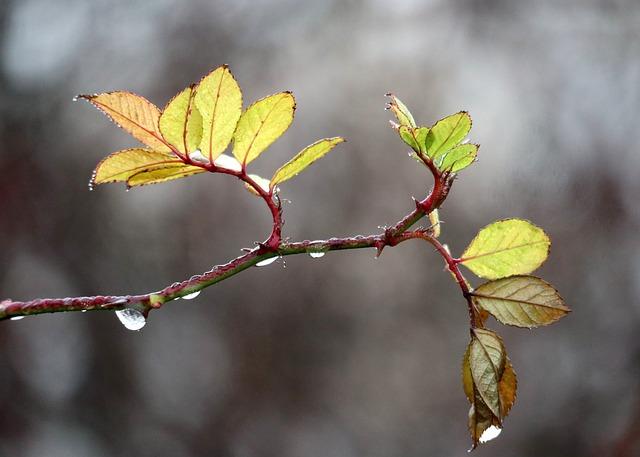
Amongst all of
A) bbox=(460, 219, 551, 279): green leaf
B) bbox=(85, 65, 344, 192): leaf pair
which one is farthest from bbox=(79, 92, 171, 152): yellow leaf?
bbox=(460, 219, 551, 279): green leaf

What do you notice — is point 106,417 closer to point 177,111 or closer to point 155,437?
point 155,437

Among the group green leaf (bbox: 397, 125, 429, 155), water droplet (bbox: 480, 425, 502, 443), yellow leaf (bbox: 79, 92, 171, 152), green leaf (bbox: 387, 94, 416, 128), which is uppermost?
yellow leaf (bbox: 79, 92, 171, 152)

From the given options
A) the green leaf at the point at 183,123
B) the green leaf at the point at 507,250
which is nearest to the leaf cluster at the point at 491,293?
the green leaf at the point at 507,250

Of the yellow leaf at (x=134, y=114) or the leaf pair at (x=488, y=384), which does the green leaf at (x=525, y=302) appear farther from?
the yellow leaf at (x=134, y=114)

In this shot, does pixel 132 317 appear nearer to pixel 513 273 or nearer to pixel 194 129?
Result: pixel 194 129

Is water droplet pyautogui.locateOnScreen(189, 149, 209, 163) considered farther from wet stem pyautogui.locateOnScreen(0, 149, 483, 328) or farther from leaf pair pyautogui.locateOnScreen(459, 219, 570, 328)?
leaf pair pyautogui.locateOnScreen(459, 219, 570, 328)

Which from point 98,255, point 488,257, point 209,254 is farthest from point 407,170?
point 488,257
